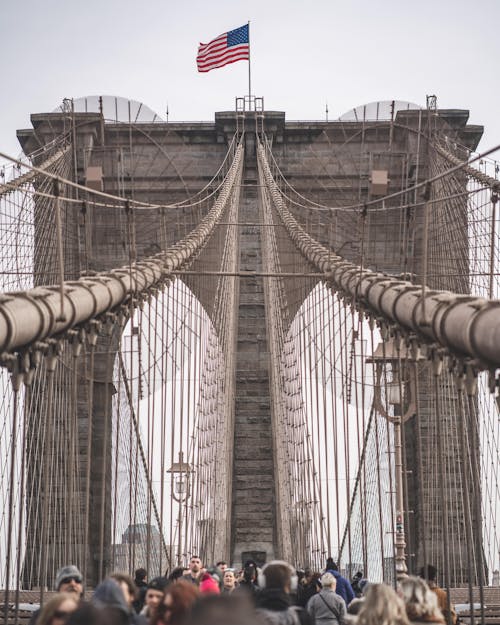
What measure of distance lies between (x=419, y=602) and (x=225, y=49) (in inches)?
874

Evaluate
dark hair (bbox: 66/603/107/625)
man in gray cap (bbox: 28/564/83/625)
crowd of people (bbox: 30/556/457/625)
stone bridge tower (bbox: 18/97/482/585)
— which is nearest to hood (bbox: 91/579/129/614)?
crowd of people (bbox: 30/556/457/625)

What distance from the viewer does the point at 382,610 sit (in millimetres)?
4125

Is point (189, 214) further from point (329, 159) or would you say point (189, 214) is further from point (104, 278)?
point (104, 278)

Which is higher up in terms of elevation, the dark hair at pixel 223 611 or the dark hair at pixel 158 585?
the dark hair at pixel 158 585

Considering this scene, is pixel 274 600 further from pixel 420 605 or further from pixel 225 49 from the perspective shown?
pixel 225 49

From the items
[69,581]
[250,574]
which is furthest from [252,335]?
[69,581]

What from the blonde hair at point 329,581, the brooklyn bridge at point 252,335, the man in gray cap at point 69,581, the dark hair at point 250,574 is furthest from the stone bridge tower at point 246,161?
the man in gray cap at point 69,581

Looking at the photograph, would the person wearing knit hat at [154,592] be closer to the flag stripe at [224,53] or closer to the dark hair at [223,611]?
the dark hair at [223,611]

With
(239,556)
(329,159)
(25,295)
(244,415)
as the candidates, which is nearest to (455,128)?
(329,159)

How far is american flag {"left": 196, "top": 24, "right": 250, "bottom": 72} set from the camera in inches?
1022

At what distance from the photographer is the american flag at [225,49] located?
25969 mm

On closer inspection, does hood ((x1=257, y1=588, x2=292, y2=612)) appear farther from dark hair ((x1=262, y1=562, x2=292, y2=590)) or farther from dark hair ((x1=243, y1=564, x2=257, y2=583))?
dark hair ((x1=243, y1=564, x2=257, y2=583))

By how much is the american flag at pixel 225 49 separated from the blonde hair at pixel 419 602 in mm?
21862

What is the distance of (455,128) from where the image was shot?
2559 cm
